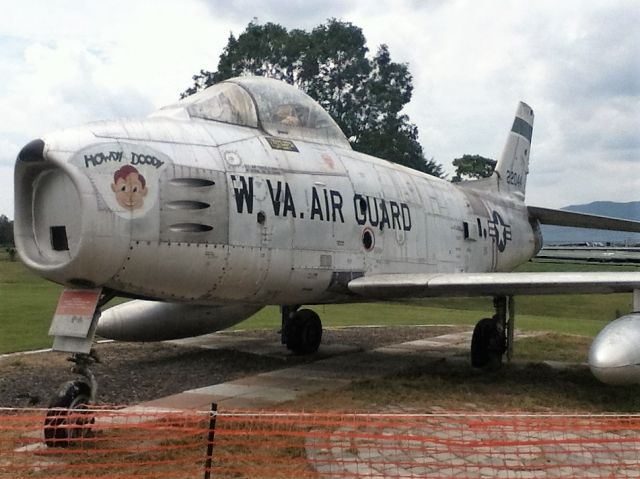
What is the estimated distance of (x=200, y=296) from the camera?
697 centimetres

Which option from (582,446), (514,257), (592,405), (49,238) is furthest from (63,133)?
(514,257)

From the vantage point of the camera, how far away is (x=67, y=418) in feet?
17.2

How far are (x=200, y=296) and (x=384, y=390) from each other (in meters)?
2.54

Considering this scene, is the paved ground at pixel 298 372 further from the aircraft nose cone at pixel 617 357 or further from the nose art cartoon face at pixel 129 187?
the aircraft nose cone at pixel 617 357

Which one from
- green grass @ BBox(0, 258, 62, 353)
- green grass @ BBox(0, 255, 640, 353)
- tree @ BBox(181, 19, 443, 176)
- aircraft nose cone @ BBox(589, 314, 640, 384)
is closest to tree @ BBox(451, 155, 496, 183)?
tree @ BBox(181, 19, 443, 176)

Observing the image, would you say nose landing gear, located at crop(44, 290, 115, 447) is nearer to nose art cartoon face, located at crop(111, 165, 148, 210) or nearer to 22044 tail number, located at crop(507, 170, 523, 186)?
nose art cartoon face, located at crop(111, 165, 148, 210)

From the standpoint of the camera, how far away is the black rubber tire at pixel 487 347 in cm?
1009

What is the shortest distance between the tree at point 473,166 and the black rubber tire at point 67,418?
52.8 metres

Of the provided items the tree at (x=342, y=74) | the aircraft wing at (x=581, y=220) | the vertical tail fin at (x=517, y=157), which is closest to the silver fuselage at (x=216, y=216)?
the aircraft wing at (x=581, y=220)

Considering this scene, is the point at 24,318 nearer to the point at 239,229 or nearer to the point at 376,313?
the point at 239,229

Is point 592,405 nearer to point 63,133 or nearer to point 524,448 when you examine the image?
point 524,448

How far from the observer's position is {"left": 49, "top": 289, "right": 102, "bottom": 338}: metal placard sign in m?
5.88

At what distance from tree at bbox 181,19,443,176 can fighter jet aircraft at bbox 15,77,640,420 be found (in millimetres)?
39520

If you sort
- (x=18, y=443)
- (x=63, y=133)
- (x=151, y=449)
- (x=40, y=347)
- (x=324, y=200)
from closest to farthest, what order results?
(x=151, y=449)
(x=18, y=443)
(x=63, y=133)
(x=324, y=200)
(x=40, y=347)
